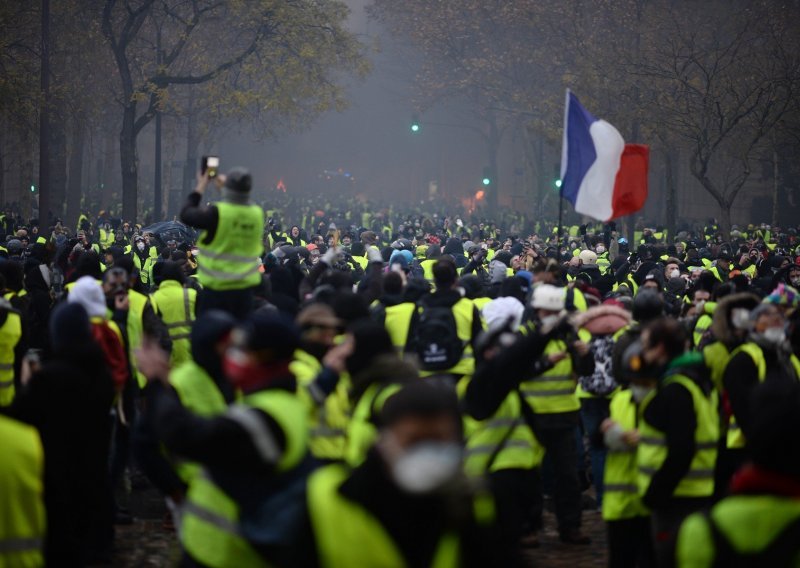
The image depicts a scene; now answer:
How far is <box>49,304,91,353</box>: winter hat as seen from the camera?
6.43 m

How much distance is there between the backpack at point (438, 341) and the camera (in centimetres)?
843

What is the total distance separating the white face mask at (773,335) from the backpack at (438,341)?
2.09m

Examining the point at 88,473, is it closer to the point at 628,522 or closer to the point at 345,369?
the point at 345,369

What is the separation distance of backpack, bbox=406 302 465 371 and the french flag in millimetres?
3413

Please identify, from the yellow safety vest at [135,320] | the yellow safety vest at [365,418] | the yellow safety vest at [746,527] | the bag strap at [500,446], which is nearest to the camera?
the yellow safety vest at [746,527]

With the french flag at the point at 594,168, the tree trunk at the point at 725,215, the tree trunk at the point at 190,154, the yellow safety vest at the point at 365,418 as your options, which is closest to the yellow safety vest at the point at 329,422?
the yellow safety vest at the point at 365,418

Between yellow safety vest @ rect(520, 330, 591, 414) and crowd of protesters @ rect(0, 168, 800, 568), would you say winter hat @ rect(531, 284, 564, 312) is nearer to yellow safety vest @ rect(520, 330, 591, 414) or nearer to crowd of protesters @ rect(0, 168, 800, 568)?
crowd of protesters @ rect(0, 168, 800, 568)

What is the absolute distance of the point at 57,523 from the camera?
558 centimetres

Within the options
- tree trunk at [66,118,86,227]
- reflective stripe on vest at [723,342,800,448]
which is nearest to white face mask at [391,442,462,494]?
reflective stripe on vest at [723,342,800,448]

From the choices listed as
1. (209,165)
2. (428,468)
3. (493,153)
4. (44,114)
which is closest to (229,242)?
(209,165)

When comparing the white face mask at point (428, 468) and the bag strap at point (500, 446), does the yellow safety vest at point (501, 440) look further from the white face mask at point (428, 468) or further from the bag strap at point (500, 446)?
the white face mask at point (428, 468)

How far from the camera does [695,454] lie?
6004 millimetres

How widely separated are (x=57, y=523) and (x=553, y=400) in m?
4.04

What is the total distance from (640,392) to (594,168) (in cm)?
597
